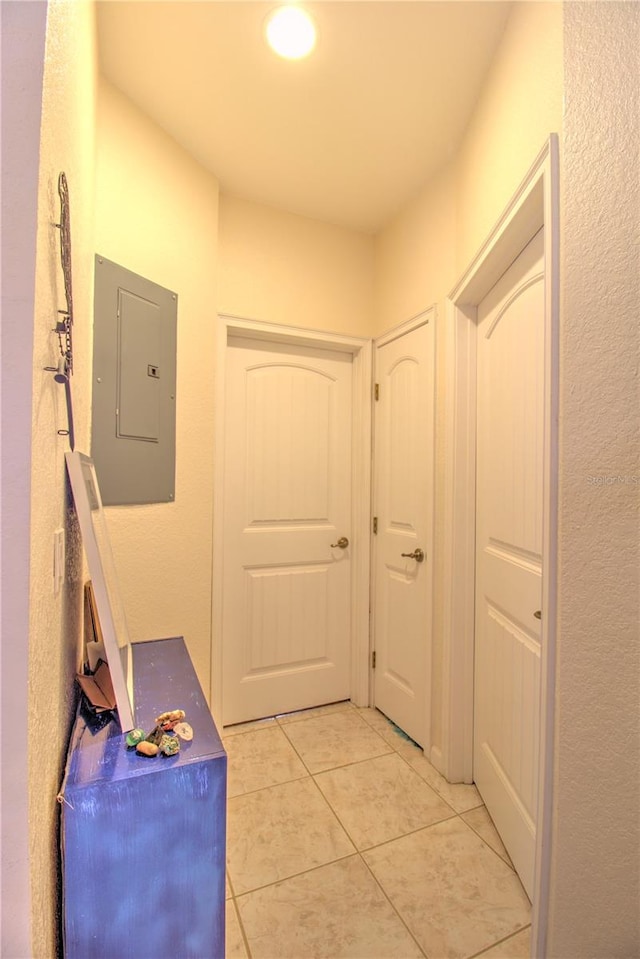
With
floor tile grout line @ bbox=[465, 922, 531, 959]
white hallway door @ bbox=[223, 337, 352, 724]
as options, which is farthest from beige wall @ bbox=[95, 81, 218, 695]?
floor tile grout line @ bbox=[465, 922, 531, 959]

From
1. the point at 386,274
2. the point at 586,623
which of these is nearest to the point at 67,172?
the point at 586,623

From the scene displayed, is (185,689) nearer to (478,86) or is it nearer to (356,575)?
(356,575)

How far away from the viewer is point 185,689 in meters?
1.24

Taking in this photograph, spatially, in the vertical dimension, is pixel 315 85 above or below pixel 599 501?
above

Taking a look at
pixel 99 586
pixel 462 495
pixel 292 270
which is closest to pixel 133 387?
pixel 99 586

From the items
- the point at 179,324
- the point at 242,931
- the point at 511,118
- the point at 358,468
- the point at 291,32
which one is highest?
the point at 291,32

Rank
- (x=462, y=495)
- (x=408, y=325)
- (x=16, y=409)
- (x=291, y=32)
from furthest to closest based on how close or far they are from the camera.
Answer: (x=408, y=325)
(x=462, y=495)
(x=291, y=32)
(x=16, y=409)

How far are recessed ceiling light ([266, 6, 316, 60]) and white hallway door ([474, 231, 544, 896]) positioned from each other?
1.01m

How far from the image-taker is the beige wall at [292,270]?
2211mm

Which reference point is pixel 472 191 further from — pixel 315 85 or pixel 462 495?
pixel 462 495

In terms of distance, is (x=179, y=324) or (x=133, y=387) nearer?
(x=133, y=387)

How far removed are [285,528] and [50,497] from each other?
1639 mm

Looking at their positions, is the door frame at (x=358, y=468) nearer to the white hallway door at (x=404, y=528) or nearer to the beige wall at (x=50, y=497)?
the white hallway door at (x=404, y=528)

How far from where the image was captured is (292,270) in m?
2.35
